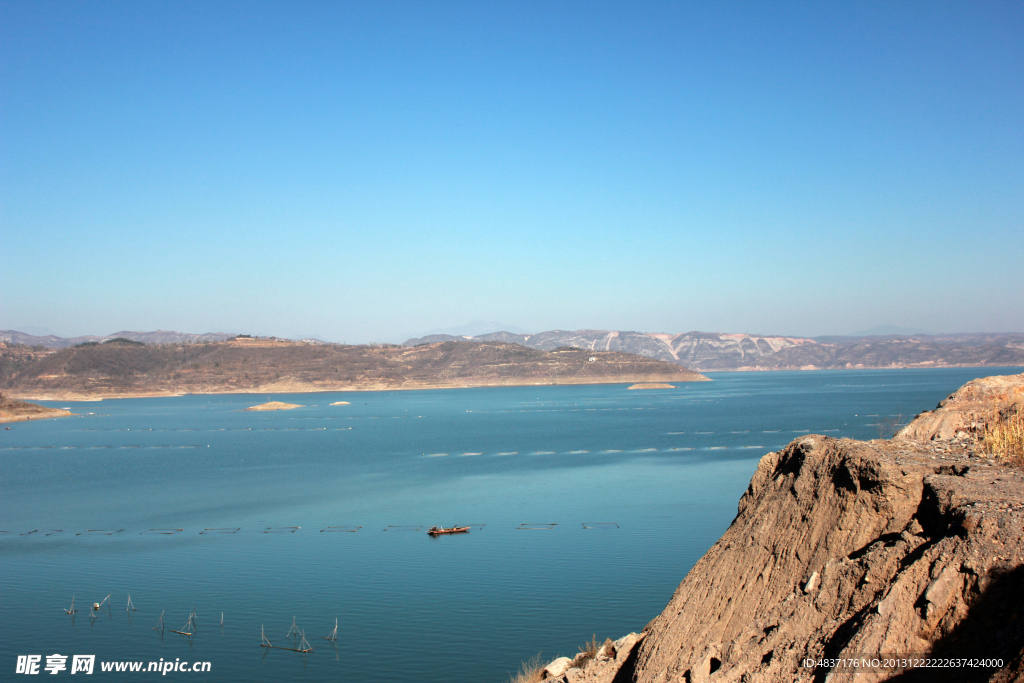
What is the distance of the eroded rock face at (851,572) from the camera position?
6535mm

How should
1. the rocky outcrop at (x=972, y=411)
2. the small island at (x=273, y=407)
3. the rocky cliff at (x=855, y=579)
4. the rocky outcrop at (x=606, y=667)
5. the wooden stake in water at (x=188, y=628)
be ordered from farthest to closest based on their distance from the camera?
the small island at (x=273, y=407) → the wooden stake in water at (x=188, y=628) → the rocky outcrop at (x=972, y=411) → the rocky outcrop at (x=606, y=667) → the rocky cliff at (x=855, y=579)

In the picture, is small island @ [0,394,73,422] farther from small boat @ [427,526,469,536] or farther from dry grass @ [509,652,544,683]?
dry grass @ [509,652,544,683]

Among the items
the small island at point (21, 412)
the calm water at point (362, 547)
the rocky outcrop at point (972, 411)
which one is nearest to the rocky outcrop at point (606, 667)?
the calm water at point (362, 547)

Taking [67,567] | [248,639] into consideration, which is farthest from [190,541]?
[248,639]

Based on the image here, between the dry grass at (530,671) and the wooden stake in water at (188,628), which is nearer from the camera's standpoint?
the dry grass at (530,671)

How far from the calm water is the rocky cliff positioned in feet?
18.9

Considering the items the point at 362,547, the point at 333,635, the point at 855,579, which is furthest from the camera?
the point at 362,547

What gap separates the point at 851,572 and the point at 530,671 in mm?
6515

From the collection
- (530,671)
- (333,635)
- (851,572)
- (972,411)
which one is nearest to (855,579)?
(851,572)

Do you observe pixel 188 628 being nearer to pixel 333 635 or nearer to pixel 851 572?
pixel 333 635

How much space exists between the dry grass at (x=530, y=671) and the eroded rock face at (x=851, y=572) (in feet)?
9.60

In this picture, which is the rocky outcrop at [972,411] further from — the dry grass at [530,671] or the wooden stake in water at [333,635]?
the wooden stake in water at [333,635]

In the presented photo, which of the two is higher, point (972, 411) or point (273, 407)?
point (972, 411)

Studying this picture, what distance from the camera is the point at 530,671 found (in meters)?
12.6
